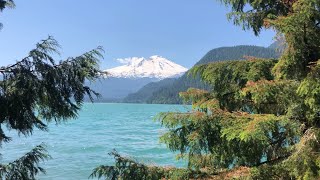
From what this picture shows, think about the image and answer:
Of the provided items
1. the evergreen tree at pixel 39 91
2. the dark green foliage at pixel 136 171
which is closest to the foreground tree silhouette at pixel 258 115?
the dark green foliage at pixel 136 171

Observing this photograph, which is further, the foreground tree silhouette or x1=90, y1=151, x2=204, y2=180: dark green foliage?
x1=90, y1=151, x2=204, y2=180: dark green foliage

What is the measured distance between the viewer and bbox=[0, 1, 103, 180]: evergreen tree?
484 centimetres

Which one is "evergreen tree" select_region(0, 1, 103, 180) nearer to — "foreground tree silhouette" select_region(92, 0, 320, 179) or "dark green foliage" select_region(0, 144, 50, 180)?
"dark green foliage" select_region(0, 144, 50, 180)

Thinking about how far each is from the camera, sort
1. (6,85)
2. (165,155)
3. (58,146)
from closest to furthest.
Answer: (6,85)
(165,155)
(58,146)

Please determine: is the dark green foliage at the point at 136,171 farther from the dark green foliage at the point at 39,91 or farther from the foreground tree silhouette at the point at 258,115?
the dark green foliage at the point at 39,91

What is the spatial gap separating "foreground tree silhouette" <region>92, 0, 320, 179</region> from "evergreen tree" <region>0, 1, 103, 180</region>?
6.36 ft

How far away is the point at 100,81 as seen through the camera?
5.17 metres

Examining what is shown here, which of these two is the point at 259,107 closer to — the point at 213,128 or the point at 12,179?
the point at 213,128

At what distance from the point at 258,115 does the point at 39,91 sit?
2929 mm

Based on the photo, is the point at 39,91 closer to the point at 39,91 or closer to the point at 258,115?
the point at 39,91

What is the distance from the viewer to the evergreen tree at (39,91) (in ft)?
15.9

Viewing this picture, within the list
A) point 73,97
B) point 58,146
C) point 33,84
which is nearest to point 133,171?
point 73,97

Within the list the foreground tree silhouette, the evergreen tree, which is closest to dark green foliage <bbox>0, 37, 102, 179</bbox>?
the evergreen tree

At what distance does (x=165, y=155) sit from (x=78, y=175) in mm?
9041
